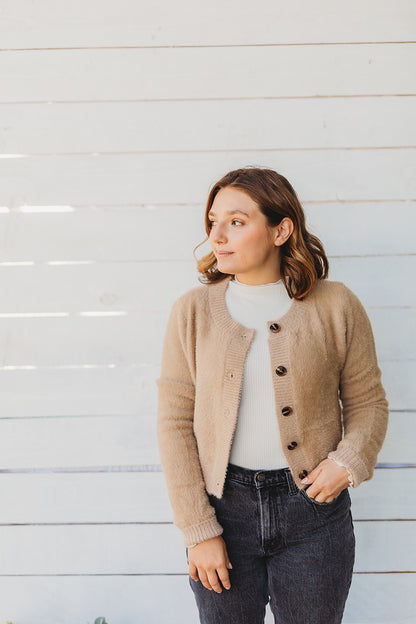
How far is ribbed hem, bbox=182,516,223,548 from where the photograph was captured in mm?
1045

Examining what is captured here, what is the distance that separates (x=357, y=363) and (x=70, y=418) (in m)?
0.93

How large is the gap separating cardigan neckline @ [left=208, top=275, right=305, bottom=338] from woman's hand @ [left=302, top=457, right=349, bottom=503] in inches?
12.3

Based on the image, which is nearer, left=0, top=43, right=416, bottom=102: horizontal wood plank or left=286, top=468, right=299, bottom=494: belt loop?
left=286, top=468, right=299, bottom=494: belt loop

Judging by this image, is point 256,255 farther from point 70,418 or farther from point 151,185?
point 70,418

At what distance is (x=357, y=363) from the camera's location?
3.70ft

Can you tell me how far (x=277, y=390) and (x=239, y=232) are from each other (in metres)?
0.34

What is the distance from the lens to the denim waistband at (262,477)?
3.44ft

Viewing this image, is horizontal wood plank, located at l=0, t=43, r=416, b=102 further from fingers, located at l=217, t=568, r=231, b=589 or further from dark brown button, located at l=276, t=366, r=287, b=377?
fingers, located at l=217, t=568, r=231, b=589

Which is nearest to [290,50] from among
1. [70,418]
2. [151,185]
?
[151,185]

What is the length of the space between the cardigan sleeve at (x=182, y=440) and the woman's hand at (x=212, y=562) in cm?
2

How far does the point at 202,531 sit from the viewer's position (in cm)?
105

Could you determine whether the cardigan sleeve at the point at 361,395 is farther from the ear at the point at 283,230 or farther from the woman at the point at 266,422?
the ear at the point at 283,230

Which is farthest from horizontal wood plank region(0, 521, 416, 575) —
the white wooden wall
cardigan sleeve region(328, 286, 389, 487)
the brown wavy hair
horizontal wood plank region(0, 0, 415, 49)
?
horizontal wood plank region(0, 0, 415, 49)

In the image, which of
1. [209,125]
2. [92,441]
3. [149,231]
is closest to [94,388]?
[92,441]
